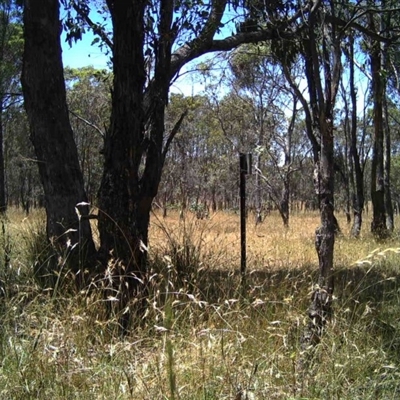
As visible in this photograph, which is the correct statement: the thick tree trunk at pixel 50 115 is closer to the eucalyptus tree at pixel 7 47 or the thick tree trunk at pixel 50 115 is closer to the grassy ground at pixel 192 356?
the grassy ground at pixel 192 356

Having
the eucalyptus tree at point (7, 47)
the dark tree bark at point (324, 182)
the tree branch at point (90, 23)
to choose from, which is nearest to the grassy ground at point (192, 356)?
the dark tree bark at point (324, 182)

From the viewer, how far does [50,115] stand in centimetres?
471

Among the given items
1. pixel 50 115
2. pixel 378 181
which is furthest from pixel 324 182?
pixel 378 181

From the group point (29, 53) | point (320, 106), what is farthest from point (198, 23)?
point (320, 106)

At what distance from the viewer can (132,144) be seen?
4.02 metres

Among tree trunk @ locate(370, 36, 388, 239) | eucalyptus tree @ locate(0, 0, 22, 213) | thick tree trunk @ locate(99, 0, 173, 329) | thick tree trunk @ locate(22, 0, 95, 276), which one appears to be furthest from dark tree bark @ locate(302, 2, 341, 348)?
eucalyptus tree @ locate(0, 0, 22, 213)

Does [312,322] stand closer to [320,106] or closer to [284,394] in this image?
[284,394]

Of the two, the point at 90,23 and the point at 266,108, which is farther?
the point at 266,108

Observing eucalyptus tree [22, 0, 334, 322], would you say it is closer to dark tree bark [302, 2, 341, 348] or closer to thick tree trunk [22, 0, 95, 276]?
thick tree trunk [22, 0, 95, 276]

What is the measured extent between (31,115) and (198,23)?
6.33 ft

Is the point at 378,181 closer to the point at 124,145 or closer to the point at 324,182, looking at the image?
the point at 124,145

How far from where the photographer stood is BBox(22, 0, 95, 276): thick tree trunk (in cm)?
465

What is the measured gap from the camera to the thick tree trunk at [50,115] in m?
4.65

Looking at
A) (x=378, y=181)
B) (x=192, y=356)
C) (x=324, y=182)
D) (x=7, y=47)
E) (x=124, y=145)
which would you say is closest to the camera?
(x=192, y=356)
